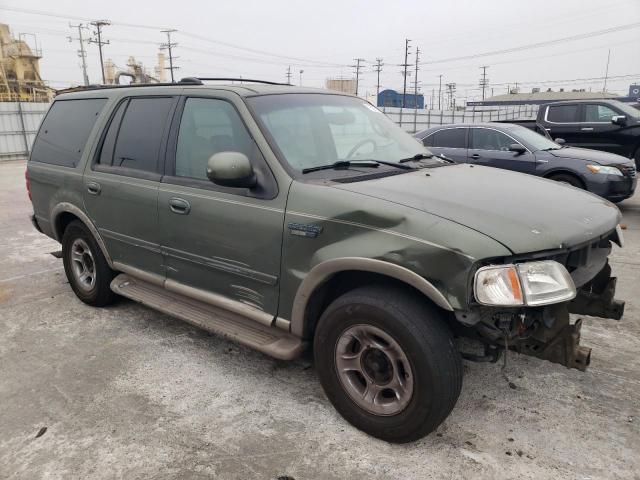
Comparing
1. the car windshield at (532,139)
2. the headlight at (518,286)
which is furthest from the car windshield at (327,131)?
the car windshield at (532,139)

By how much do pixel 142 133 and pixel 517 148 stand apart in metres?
6.31

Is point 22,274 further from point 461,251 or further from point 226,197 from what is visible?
point 461,251

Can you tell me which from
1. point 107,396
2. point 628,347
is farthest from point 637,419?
point 107,396

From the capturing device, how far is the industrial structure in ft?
124

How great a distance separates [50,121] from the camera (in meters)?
4.82

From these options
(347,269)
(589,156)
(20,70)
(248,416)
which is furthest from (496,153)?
(20,70)

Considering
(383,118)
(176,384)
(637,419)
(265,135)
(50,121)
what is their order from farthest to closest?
(50,121) → (383,118) → (176,384) → (265,135) → (637,419)

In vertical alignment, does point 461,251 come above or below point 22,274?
above

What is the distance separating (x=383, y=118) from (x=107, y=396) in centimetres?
282

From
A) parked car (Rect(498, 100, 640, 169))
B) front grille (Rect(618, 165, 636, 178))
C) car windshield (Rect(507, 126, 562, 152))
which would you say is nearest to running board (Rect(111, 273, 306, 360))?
car windshield (Rect(507, 126, 562, 152))

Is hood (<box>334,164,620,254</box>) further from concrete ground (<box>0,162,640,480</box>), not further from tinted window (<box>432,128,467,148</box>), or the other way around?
tinted window (<box>432,128,467,148</box>)

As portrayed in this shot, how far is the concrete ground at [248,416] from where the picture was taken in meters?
2.51

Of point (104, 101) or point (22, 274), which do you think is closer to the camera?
point (104, 101)

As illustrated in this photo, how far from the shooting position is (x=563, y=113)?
11.6 metres
